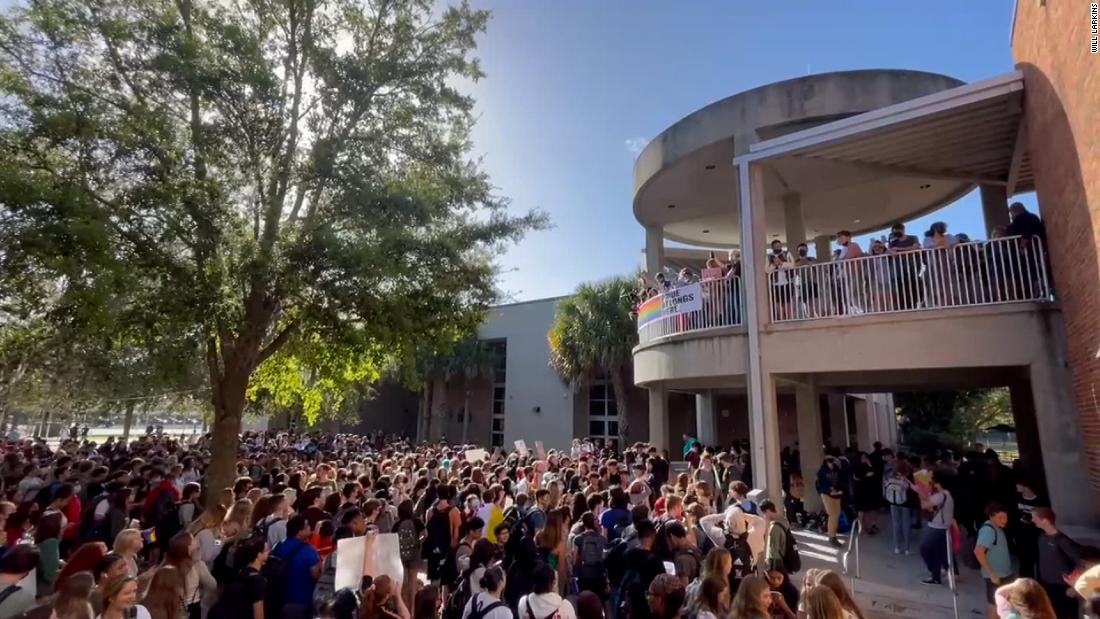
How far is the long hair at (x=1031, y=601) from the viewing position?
3551mm

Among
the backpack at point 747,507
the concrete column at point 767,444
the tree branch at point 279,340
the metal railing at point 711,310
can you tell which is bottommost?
the backpack at point 747,507

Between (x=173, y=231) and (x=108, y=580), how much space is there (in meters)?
5.77

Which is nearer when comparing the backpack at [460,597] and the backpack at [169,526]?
the backpack at [460,597]

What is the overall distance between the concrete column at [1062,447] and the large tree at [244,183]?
8.28 metres

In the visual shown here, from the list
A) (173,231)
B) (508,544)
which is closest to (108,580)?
(508,544)

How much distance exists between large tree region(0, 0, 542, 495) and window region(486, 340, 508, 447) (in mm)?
21020

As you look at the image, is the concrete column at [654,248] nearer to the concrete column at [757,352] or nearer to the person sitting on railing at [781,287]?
the concrete column at [757,352]

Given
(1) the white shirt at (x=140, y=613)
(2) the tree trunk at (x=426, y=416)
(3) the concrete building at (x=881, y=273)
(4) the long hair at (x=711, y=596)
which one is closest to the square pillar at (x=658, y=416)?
(3) the concrete building at (x=881, y=273)

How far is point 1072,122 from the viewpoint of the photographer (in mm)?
6457

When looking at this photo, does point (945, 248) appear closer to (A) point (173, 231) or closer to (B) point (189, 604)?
(B) point (189, 604)

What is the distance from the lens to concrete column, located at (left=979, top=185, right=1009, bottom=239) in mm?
12289

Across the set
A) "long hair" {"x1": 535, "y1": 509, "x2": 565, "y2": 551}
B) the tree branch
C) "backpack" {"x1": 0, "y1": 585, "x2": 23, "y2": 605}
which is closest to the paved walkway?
"long hair" {"x1": 535, "y1": 509, "x2": 565, "y2": 551}

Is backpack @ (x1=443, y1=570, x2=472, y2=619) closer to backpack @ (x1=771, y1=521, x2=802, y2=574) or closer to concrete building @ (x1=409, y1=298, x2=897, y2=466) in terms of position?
backpack @ (x1=771, y1=521, x2=802, y2=574)

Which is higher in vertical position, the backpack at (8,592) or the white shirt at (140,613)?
the backpack at (8,592)
